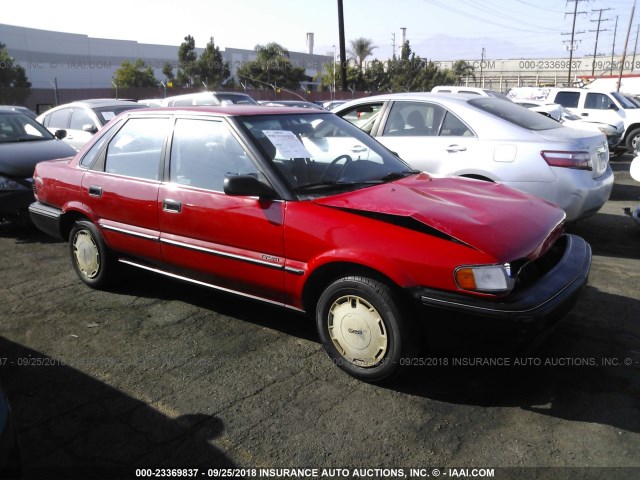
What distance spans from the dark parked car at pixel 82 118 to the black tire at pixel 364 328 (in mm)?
7651

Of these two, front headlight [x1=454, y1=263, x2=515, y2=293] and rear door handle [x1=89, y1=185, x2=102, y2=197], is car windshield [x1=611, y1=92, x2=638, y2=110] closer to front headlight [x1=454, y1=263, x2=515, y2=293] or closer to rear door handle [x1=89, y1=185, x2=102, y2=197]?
front headlight [x1=454, y1=263, x2=515, y2=293]

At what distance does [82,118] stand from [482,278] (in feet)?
29.9

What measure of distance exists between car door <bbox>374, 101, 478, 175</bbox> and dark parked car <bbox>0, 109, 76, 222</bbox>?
429cm

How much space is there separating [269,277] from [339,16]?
937 inches

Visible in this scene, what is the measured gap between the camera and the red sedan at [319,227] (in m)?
2.97

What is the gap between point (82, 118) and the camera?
10.0 metres

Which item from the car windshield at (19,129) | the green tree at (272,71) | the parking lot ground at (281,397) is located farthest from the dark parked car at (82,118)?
the green tree at (272,71)

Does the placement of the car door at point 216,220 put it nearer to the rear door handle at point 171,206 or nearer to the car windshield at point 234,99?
the rear door handle at point 171,206

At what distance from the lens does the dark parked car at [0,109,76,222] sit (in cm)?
657

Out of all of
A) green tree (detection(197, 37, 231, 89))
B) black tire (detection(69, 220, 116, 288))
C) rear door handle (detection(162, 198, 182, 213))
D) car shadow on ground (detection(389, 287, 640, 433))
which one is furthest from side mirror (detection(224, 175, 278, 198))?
green tree (detection(197, 37, 231, 89))

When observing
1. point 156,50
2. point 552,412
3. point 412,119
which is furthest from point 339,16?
point 156,50

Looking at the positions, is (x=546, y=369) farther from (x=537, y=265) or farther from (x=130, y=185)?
(x=130, y=185)

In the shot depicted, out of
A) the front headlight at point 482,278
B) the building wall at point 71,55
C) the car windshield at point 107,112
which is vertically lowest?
the front headlight at point 482,278

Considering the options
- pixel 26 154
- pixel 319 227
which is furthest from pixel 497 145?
pixel 26 154
